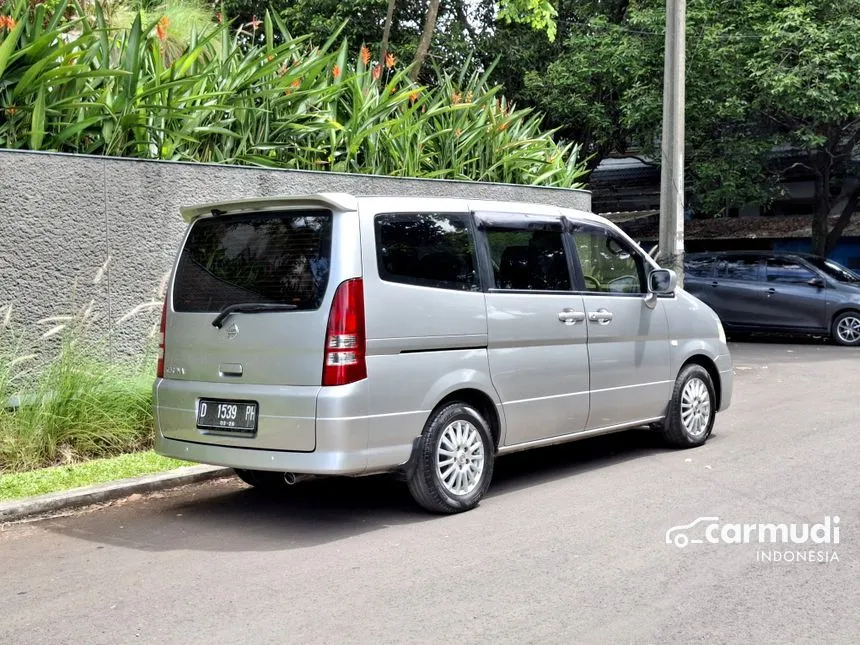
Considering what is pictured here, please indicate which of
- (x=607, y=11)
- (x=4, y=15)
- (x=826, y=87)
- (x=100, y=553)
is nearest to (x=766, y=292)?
(x=826, y=87)

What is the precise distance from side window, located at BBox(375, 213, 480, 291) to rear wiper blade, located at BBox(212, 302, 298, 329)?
2.05ft

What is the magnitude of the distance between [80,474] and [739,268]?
14975mm

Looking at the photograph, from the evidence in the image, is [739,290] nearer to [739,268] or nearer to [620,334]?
[739,268]

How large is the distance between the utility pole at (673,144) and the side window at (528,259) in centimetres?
588

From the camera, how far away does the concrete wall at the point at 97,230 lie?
8.21 metres

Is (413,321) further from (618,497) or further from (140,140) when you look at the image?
(140,140)

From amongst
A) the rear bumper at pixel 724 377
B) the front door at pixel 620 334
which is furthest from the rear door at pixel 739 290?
the front door at pixel 620 334

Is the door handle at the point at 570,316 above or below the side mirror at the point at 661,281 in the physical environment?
below

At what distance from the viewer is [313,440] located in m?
5.79

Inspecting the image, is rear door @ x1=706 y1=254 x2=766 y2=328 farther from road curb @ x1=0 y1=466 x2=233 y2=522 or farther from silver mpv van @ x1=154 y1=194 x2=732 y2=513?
road curb @ x1=0 y1=466 x2=233 y2=522

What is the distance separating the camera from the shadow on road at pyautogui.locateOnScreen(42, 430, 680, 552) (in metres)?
5.94

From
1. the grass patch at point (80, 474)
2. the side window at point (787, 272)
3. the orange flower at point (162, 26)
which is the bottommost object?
the grass patch at point (80, 474)

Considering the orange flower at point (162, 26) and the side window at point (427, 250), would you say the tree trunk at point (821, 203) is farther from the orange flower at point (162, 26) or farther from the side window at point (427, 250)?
the side window at point (427, 250)

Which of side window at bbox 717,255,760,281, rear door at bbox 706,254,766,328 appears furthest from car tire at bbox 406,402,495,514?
side window at bbox 717,255,760,281
